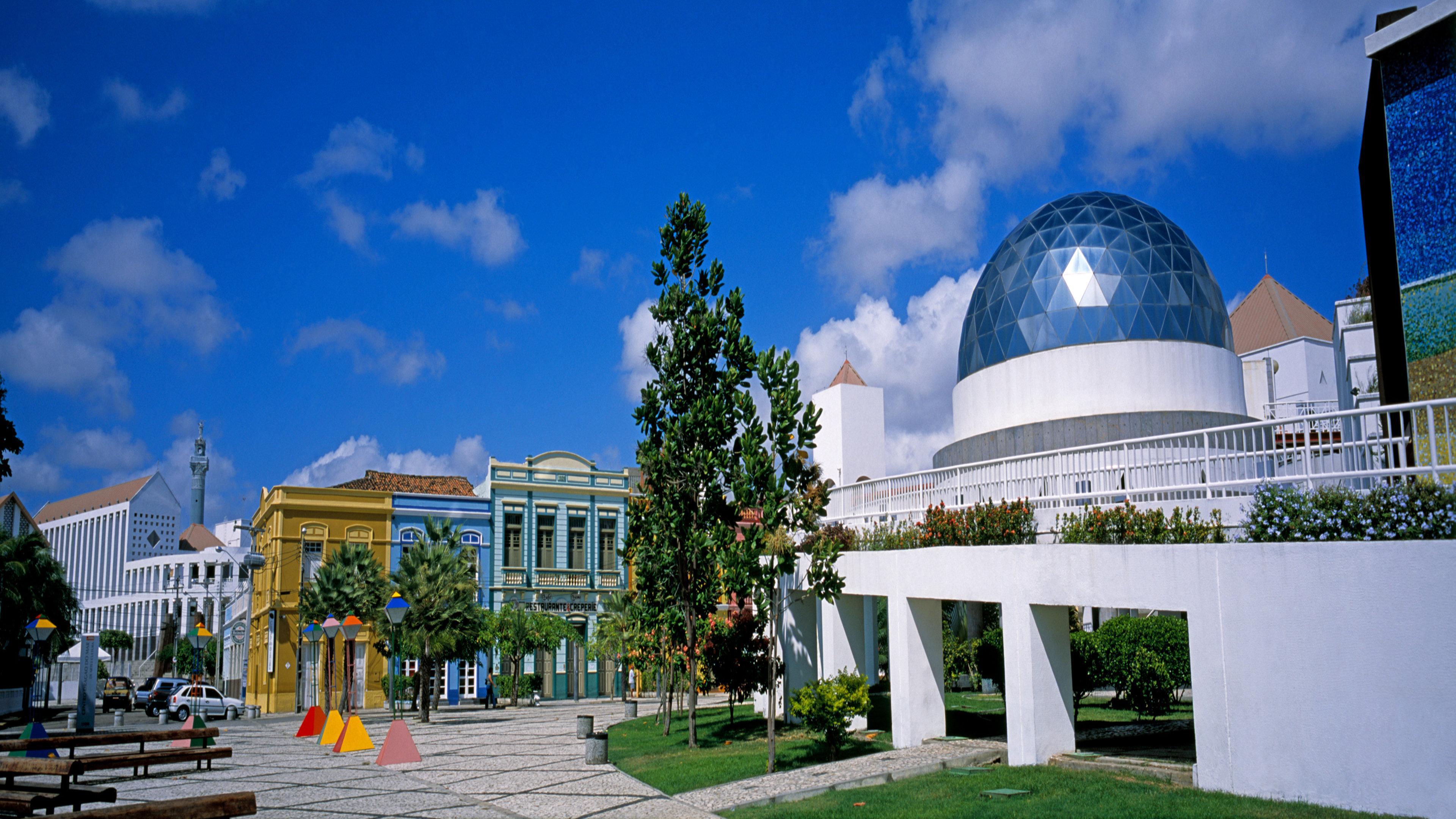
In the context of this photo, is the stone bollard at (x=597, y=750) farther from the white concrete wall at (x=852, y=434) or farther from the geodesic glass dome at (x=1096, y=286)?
the white concrete wall at (x=852, y=434)

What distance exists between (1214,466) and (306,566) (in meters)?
37.3

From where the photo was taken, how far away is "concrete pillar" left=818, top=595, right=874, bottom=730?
61.2 ft

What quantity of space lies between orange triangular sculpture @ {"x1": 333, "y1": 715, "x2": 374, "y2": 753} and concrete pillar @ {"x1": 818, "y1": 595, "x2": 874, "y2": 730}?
33.9 ft

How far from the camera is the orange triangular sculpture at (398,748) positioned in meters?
18.7

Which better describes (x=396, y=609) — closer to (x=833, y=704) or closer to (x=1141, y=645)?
(x=833, y=704)

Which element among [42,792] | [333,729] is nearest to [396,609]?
[333,729]

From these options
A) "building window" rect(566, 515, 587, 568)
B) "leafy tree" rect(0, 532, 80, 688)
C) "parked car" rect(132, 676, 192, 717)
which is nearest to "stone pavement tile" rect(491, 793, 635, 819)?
"leafy tree" rect(0, 532, 80, 688)

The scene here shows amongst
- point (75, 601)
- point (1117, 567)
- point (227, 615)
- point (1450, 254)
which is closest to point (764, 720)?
point (1117, 567)

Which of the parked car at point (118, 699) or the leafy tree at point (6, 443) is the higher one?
the leafy tree at point (6, 443)

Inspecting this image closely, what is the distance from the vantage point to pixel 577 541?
4575 centimetres

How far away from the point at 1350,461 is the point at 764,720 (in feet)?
48.1

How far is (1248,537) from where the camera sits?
1084cm

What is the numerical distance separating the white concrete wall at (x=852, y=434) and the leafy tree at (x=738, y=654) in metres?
20.1

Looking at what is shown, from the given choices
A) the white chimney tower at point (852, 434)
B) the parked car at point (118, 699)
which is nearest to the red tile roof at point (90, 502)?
the parked car at point (118, 699)
